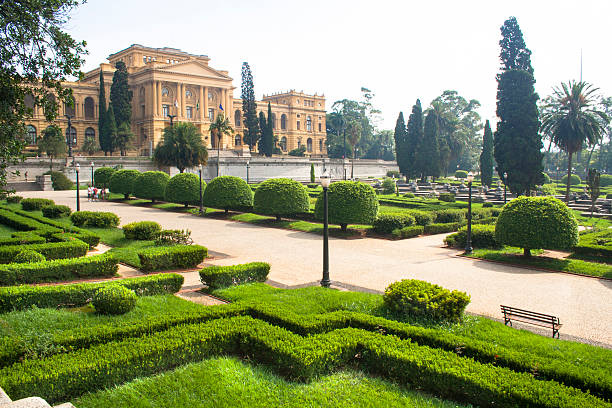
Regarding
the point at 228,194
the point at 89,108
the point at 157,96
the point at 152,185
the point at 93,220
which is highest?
the point at 157,96

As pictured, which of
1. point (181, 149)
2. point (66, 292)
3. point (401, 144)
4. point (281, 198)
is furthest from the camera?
point (401, 144)

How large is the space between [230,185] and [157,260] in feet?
45.2

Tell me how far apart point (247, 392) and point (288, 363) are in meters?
0.75

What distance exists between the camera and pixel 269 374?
643 cm

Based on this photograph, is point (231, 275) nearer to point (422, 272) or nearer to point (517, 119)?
point (422, 272)

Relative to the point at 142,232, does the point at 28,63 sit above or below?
above

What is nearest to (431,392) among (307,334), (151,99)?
(307,334)

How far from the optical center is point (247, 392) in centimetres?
585

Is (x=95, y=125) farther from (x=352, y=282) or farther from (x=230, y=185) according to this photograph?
(x=352, y=282)

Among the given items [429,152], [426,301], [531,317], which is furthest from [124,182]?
[531,317]

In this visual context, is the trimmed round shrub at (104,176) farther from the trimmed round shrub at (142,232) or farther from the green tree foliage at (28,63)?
the green tree foliage at (28,63)

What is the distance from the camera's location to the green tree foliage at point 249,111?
69.6m

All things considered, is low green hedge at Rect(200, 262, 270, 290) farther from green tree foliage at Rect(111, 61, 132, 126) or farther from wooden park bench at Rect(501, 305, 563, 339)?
green tree foliage at Rect(111, 61, 132, 126)

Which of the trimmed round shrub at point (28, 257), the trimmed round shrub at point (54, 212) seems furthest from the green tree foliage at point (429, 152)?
the trimmed round shrub at point (28, 257)
